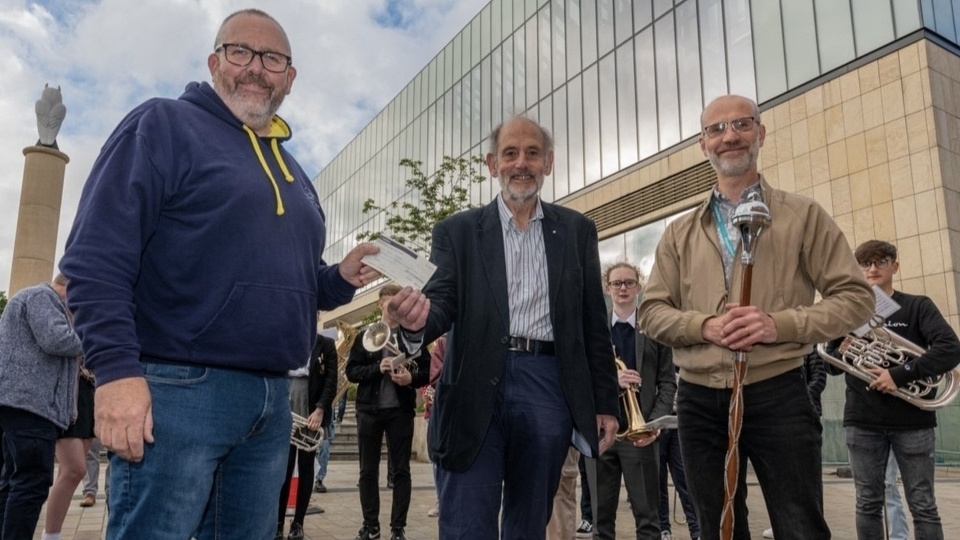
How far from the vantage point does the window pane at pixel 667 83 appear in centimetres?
2184

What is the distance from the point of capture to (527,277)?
10.2 feet

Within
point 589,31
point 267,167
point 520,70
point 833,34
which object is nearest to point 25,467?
point 267,167

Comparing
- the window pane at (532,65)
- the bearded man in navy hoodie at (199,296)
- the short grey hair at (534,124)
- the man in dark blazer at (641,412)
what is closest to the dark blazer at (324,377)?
the man in dark blazer at (641,412)

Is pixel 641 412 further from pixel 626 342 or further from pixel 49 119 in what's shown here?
pixel 49 119

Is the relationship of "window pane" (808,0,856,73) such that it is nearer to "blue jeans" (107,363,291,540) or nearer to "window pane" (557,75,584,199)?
"window pane" (557,75,584,199)

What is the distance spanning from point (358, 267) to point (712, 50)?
67.8 ft

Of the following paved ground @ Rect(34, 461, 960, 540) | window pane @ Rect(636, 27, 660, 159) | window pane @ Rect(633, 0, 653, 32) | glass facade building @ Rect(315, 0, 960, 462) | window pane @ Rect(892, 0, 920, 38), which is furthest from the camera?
window pane @ Rect(633, 0, 653, 32)

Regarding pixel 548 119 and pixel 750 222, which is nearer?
pixel 750 222

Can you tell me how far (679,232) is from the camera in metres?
3.33

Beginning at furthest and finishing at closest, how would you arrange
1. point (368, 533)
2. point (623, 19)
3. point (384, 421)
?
point (623, 19), point (384, 421), point (368, 533)

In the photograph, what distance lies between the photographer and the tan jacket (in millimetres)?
2791

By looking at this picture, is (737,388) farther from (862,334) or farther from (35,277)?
(35,277)

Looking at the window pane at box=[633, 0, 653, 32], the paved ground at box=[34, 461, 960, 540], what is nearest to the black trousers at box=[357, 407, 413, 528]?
the paved ground at box=[34, 461, 960, 540]

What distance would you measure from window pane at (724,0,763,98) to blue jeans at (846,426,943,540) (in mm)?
16648
